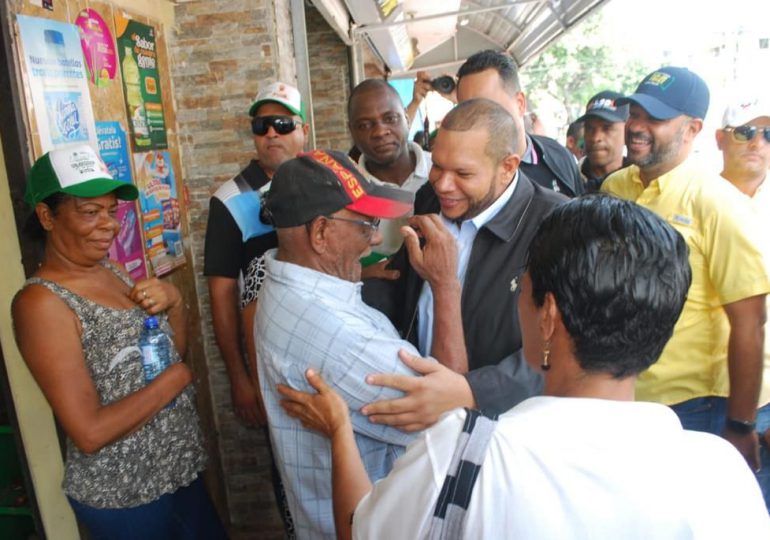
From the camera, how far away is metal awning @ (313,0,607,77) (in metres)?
5.66

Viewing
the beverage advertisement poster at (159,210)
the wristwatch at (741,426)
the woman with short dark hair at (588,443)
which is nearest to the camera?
the woman with short dark hair at (588,443)

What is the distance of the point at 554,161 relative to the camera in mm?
2898

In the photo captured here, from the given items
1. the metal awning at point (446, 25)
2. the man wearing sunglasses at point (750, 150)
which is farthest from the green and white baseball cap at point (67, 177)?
the metal awning at point (446, 25)

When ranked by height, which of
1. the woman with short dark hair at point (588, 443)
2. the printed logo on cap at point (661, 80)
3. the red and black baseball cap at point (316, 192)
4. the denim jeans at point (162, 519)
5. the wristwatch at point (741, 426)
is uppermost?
the printed logo on cap at point (661, 80)

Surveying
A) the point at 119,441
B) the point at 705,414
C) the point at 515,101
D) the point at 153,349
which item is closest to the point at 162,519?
the point at 119,441

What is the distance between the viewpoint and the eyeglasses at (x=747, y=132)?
2.78 meters

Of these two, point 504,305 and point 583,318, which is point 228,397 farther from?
point 583,318

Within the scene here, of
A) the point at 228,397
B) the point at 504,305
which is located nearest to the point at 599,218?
the point at 504,305

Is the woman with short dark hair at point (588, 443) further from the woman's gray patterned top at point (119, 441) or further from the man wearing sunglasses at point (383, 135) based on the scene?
the man wearing sunglasses at point (383, 135)

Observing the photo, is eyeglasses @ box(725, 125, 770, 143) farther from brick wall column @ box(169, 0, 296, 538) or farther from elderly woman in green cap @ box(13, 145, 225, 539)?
elderly woman in green cap @ box(13, 145, 225, 539)

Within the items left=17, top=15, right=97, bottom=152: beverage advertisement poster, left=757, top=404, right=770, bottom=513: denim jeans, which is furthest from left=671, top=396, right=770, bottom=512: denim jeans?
left=17, top=15, right=97, bottom=152: beverage advertisement poster

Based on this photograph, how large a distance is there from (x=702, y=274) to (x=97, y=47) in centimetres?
261

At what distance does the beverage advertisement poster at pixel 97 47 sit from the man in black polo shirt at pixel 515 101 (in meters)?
1.70

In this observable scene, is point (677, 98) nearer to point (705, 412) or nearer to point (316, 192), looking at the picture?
point (705, 412)
